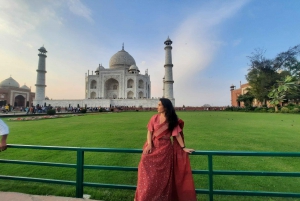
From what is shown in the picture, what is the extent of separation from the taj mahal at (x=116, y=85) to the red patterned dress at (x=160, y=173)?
→ 104ft

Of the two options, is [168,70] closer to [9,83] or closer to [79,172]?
[79,172]

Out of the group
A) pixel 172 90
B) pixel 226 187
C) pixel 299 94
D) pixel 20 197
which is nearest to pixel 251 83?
pixel 299 94

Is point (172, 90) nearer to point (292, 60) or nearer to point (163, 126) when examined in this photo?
point (292, 60)

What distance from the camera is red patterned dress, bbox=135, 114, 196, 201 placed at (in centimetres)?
195

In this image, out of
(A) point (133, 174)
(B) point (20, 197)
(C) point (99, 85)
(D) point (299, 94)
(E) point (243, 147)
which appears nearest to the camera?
(B) point (20, 197)

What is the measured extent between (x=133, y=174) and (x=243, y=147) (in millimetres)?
3225

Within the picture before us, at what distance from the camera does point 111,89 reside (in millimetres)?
44250

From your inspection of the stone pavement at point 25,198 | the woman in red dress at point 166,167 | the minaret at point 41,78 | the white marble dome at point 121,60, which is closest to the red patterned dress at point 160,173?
the woman in red dress at point 166,167

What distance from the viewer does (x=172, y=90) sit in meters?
34.4

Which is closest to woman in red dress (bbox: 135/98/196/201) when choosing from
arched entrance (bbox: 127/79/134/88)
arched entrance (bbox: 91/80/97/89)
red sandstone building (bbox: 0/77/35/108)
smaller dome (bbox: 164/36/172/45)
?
smaller dome (bbox: 164/36/172/45)

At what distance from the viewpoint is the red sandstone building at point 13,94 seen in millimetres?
38594

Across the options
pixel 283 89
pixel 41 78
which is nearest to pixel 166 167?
pixel 283 89

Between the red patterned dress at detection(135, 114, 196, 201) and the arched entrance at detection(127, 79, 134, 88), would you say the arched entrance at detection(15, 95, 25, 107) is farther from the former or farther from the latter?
the red patterned dress at detection(135, 114, 196, 201)

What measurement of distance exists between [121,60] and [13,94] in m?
25.0
